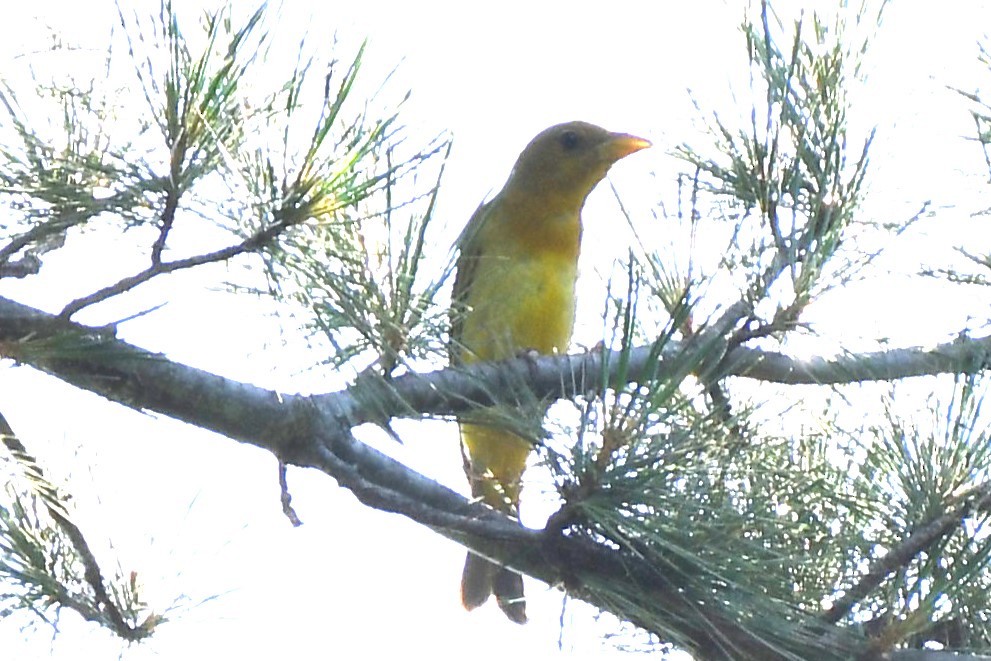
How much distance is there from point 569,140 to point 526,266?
1.75 ft

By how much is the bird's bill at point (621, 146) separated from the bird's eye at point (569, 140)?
12cm

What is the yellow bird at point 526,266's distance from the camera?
11.0 feet

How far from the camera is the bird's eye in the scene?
13.2 ft

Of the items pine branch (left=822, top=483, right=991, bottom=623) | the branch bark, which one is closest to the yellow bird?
the branch bark

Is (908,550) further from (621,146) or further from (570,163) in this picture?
(570,163)

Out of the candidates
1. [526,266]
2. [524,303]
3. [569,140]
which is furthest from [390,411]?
[569,140]

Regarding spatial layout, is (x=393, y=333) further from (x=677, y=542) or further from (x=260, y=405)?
(x=677, y=542)

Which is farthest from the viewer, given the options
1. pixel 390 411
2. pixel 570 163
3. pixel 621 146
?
pixel 570 163

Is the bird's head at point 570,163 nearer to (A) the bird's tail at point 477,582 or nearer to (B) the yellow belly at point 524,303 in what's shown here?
A: (B) the yellow belly at point 524,303

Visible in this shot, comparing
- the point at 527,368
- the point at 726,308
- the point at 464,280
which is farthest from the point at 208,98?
the point at 464,280

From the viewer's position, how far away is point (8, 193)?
1837 millimetres

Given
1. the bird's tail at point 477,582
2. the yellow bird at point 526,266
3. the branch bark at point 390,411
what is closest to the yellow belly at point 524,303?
the yellow bird at point 526,266

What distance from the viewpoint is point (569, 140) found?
4.05m

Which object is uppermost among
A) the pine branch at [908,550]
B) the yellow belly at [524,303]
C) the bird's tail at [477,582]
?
the yellow belly at [524,303]
